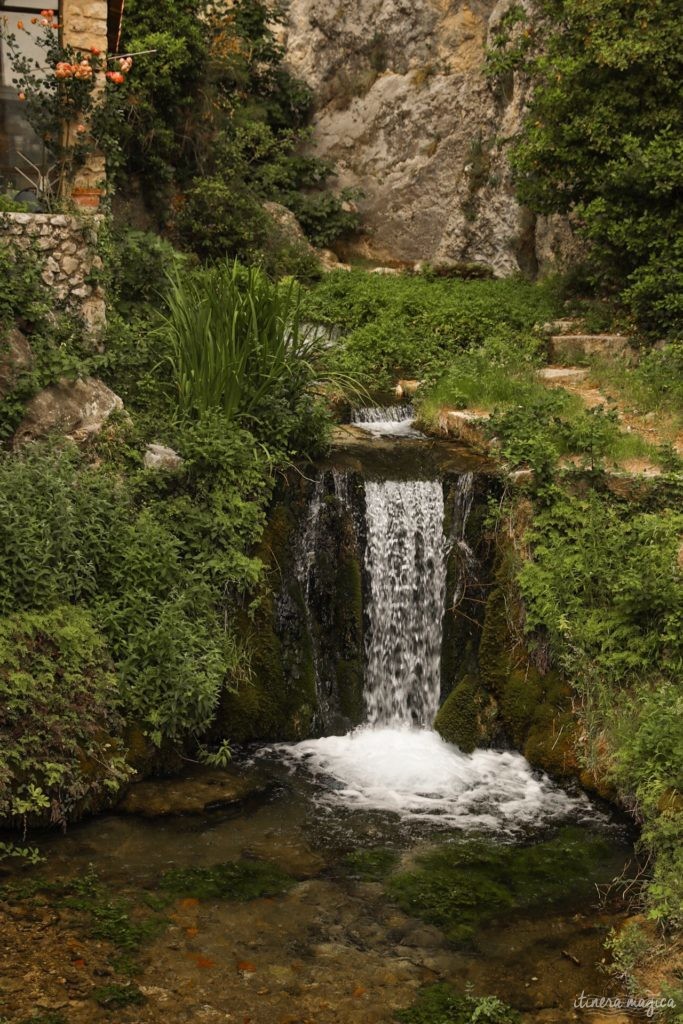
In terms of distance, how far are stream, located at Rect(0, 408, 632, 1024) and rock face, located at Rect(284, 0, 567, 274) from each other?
8.96 metres

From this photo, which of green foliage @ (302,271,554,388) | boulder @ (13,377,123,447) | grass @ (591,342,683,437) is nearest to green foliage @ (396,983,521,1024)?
boulder @ (13,377,123,447)

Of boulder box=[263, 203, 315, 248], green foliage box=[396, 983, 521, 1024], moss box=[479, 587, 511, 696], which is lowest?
green foliage box=[396, 983, 521, 1024]

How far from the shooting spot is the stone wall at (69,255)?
8414mm

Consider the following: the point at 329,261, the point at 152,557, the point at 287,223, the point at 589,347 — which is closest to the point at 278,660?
the point at 152,557

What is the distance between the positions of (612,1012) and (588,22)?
10.3 meters

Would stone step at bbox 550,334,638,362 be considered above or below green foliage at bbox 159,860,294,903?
above

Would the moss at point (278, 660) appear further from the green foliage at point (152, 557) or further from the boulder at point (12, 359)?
the boulder at point (12, 359)

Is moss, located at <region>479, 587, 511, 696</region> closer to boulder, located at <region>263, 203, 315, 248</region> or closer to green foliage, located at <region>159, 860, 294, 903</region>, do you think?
green foliage, located at <region>159, 860, 294, 903</region>

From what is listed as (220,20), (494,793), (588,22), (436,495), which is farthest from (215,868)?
(220,20)

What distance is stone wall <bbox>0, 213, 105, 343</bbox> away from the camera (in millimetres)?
8414

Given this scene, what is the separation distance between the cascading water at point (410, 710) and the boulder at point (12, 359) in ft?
9.37

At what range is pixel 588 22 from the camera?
1153 centimetres

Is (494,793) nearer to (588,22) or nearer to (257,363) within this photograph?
(257,363)

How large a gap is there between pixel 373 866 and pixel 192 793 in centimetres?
138
